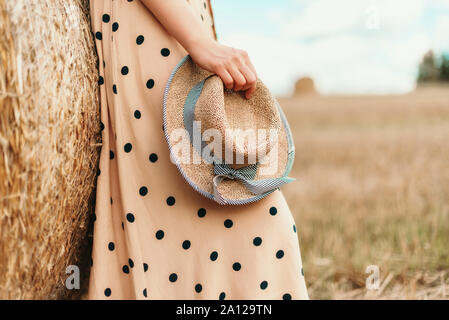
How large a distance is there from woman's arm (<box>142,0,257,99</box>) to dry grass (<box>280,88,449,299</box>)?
3.74 feet

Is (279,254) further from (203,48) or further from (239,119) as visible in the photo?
(203,48)

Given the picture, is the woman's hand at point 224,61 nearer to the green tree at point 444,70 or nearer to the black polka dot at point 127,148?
the black polka dot at point 127,148

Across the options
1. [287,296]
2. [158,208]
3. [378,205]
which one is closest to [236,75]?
[158,208]

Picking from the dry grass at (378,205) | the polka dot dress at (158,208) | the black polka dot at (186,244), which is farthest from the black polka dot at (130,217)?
the dry grass at (378,205)

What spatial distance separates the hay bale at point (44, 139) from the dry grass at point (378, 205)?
45.0 inches

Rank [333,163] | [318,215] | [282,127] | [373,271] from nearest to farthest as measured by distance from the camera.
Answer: [282,127]
[373,271]
[318,215]
[333,163]

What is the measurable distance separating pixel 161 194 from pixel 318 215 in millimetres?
1647

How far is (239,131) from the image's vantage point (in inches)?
38.0

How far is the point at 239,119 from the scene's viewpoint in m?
0.97

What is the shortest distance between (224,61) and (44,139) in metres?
0.39

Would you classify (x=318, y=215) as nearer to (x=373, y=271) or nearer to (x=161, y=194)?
(x=373, y=271)

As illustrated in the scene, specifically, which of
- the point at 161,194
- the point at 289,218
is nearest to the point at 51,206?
the point at 161,194

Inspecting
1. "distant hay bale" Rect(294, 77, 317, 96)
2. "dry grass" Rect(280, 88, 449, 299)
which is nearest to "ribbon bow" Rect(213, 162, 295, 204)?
"dry grass" Rect(280, 88, 449, 299)
